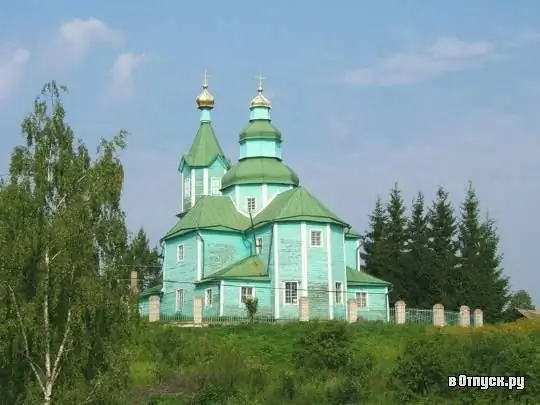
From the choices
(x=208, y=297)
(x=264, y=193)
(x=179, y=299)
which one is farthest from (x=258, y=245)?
(x=179, y=299)

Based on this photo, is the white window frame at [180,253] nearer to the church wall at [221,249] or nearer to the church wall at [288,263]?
the church wall at [221,249]

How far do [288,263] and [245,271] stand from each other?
6.00 ft

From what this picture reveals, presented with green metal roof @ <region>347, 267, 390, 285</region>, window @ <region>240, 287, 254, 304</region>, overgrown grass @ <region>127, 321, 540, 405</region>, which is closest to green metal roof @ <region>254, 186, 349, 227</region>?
green metal roof @ <region>347, 267, 390, 285</region>

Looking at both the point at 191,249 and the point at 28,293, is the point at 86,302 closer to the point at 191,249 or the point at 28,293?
the point at 28,293

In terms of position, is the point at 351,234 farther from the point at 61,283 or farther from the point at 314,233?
the point at 61,283

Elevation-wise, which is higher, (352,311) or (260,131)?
(260,131)

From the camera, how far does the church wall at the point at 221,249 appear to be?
1533 inches

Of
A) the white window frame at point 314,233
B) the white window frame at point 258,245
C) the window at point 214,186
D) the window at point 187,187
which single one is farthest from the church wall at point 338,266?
the window at point 187,187

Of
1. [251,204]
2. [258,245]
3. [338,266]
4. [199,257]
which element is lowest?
[338,266]

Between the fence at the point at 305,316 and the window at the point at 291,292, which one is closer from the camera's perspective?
the fence at the point at 305,316

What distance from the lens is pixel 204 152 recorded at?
1866 inches

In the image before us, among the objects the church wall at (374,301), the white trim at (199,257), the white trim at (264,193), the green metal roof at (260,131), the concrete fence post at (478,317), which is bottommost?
the concrete fence post at (478,317)

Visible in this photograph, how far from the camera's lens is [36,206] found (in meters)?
19.1

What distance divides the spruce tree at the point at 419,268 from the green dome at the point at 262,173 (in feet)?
22.1
